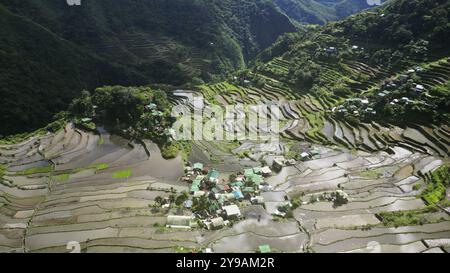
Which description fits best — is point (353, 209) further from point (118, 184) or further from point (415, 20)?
point (415, 20)

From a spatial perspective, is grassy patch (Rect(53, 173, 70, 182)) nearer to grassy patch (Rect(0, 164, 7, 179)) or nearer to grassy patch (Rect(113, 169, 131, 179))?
grassy patch (Rect(113, 169, 131, 179))

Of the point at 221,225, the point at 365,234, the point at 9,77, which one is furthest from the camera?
the point at 9,77

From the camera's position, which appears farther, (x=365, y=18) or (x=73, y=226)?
(x=365, y=18)

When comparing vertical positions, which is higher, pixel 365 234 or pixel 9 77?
pixel 9 77

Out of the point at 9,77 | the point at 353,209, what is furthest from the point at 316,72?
the point at 9,77

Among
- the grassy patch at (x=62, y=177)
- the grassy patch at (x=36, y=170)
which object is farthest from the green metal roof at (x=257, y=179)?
the grassy patch at (x=36, y=170)
